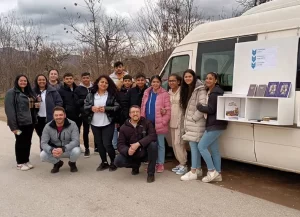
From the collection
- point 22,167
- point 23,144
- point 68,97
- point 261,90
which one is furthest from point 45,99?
point 261,90

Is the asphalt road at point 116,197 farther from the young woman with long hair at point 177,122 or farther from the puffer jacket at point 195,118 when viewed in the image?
the puffer jacket at point 195,118

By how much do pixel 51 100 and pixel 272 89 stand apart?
388 centimetres

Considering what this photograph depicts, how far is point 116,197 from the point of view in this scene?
4.51 meters

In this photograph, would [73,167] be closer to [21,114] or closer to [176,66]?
[21,114]

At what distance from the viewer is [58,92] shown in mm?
6406

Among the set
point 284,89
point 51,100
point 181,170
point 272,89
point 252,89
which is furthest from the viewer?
point 51,100

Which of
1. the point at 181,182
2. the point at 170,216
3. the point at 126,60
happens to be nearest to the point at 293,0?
the point at 181,182

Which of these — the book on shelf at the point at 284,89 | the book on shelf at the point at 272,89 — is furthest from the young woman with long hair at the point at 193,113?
the book on shelf at the point at 284,89

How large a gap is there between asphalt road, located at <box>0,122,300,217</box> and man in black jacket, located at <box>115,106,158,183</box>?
0.94ft

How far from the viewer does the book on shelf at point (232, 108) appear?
4.78 m

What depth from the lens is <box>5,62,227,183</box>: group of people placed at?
5.04m

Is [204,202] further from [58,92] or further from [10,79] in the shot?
[10,79]

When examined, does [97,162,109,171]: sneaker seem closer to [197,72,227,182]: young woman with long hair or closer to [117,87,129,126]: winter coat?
[117,87,129,126]: winter coat

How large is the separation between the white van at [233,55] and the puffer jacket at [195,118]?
1.35 ft
